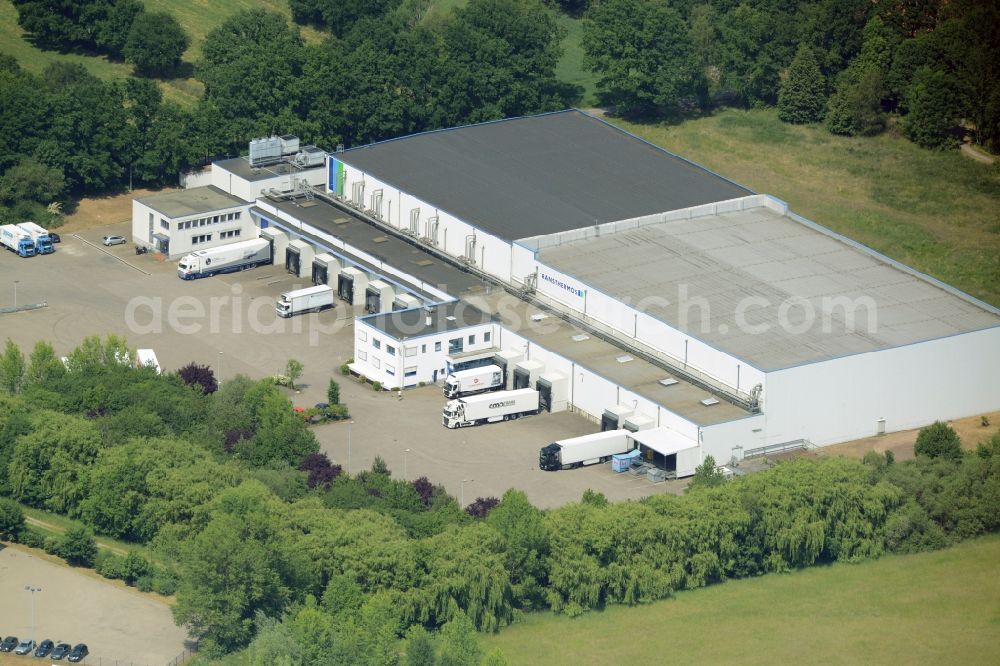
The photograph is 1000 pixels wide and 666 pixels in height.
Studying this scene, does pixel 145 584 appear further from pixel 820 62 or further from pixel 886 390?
pixel 820 62

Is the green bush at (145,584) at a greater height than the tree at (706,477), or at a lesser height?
lesser

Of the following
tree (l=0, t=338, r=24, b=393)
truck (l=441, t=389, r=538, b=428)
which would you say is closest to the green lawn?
truck (l=441, t=389, r=538, b=428)

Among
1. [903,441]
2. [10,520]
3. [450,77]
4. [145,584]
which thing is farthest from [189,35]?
[145,584]

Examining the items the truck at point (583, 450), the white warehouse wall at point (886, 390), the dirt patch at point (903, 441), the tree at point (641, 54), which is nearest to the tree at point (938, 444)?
the dirt patch at point (903, 441)

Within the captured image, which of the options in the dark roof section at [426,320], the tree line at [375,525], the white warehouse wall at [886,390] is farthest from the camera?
the dark roof section at [426,320]

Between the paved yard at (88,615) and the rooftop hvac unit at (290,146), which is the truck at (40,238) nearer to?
the rooftop hvac unit at (290,146)

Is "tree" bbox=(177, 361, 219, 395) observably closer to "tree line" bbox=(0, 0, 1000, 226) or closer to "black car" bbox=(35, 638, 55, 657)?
"black car" bbox=(35, 638, 55, 657)
